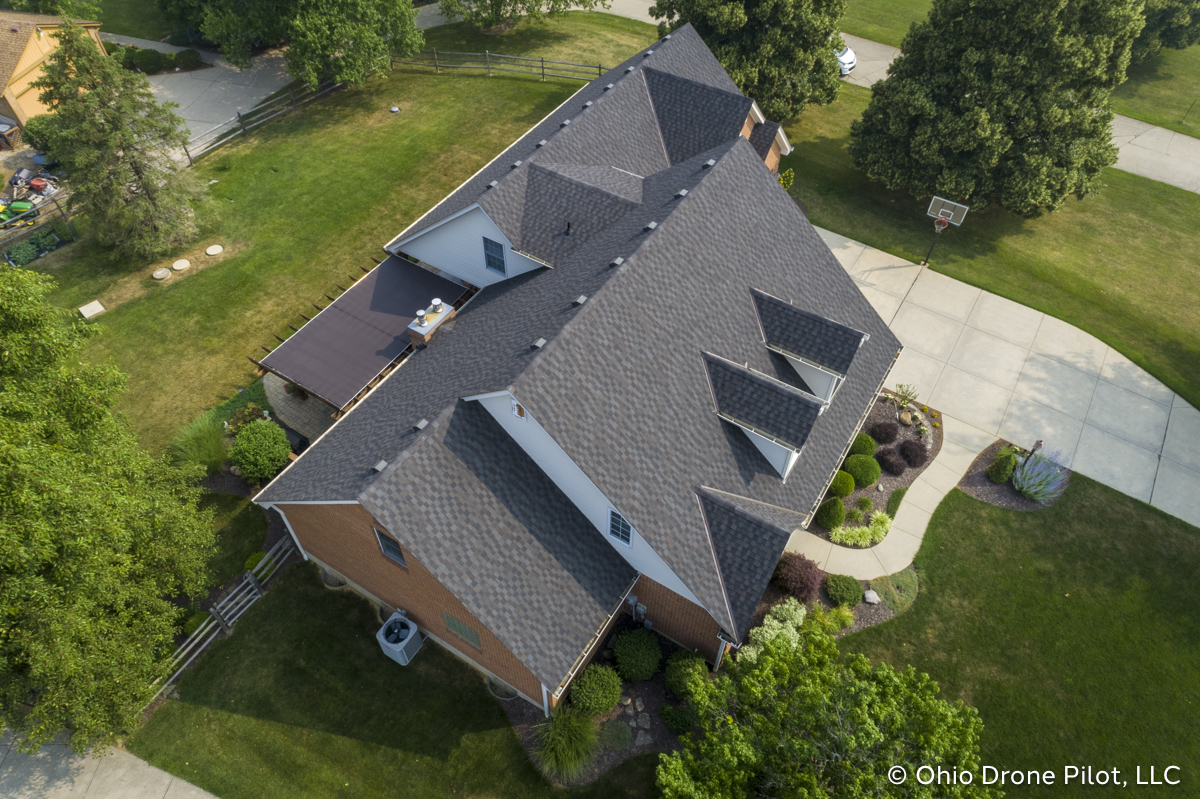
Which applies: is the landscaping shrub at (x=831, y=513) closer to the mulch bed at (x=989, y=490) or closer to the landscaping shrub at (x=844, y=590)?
the landscaping shrub at (x=844, y=590)

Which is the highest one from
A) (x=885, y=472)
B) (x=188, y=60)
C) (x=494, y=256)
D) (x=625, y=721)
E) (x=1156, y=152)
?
(x=188, y=60)

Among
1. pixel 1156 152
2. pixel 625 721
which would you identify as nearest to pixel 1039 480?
pixel 625 721

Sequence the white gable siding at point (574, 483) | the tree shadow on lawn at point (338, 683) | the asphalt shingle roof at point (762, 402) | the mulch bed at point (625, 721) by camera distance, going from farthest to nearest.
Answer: the tree shadow on lawn at point (338, 683)
the asphalt shingle roof at point (762, 402)
the mulch bed at point (625, 721)
the white gable siding at point (574, 483)

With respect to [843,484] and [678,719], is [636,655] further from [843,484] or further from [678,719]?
[843,484]

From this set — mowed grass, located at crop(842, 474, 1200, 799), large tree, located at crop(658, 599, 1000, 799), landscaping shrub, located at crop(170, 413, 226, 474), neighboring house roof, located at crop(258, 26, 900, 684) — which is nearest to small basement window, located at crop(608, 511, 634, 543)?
neighboring house roof, located at crop(258, 26, 900, 684)

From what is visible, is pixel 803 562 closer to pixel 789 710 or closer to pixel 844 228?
pixel 789 710

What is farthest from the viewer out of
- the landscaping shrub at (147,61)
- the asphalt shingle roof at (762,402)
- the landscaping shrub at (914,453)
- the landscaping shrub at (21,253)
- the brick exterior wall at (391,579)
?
the landscaping shrub at (147,61)

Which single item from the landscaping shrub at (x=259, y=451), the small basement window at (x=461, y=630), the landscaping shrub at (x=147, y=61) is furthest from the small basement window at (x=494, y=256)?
the landscaping shrub at (x=147, y=61)
